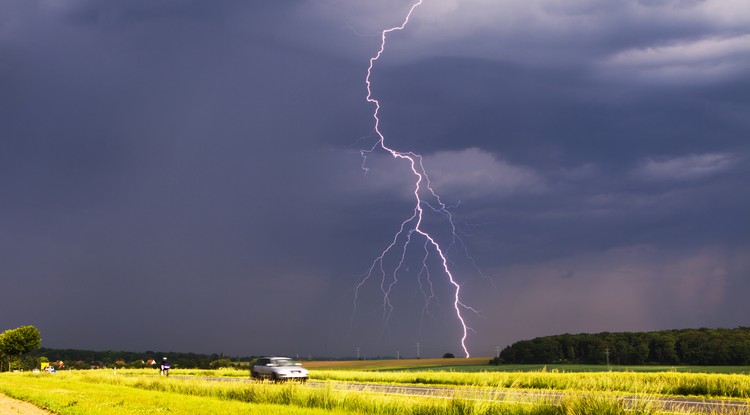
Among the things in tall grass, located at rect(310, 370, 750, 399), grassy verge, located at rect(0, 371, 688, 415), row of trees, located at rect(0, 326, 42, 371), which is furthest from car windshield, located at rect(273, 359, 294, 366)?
row of trees, located at rect(0, 326, 42, 371)

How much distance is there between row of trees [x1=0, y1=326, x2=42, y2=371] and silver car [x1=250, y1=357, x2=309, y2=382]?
57.8 metres

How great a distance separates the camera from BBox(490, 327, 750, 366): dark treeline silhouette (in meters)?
84.6

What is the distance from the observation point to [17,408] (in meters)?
24.2

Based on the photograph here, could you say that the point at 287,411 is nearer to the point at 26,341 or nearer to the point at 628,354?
the point at 26,341

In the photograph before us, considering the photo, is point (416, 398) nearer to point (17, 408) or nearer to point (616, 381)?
point (616, 381)


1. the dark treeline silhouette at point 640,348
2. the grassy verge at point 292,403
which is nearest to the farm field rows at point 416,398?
the grassy verge at point 292,403

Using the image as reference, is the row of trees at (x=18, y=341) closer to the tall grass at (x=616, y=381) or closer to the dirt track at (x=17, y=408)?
the tall grass at (x=616, y=381)

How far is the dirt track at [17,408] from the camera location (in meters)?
22.4

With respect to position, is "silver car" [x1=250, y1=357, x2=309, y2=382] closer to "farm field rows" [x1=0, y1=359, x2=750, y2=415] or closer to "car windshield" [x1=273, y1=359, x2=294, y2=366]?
"car windshield" [x1=273, y1=359, x2=294, y2=366]

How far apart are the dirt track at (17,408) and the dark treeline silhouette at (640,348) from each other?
6566cm

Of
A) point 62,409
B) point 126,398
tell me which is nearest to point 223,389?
point 126,398

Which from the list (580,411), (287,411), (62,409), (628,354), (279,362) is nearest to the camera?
(580,411)

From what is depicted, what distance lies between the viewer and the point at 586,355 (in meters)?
99.5

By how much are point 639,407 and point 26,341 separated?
84.4m
